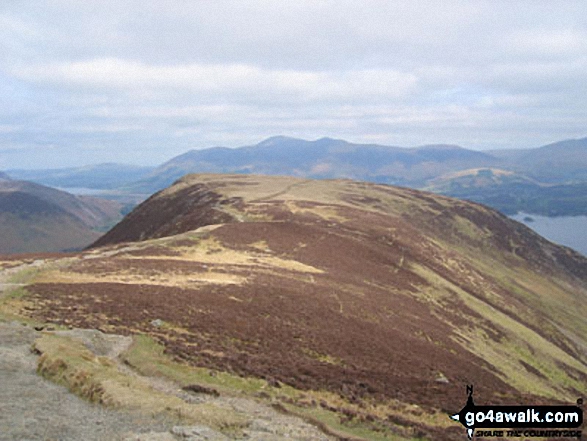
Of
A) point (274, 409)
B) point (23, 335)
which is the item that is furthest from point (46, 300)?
point (274, 409)

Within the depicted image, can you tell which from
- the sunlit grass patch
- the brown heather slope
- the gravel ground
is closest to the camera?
the gravel ground

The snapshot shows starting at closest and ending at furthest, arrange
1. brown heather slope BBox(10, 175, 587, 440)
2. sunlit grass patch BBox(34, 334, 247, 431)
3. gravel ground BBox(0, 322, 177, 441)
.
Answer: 1. gravel ground BBox(0, 322, 177, 441)
2. sunlit grass patch BBox(34, 334, 247, 431)
3. brown heather slope BBox(10, 175, 587, 440)

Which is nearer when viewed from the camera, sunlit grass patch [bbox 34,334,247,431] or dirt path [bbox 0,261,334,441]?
dirt path [bbox 0,261,334,441]

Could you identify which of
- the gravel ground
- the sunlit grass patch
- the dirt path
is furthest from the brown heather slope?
the gravel ground

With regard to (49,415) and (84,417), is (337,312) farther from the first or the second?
(49,415)

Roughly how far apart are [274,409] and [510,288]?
100.0 metres

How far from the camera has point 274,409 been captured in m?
24.0

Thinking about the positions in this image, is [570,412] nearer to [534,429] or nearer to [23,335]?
[534,429]

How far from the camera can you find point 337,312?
46531 mm

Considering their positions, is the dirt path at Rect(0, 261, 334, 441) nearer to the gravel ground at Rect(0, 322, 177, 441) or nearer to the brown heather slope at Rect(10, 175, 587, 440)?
the gravel ground at Rect(0, 322, 177, 441)

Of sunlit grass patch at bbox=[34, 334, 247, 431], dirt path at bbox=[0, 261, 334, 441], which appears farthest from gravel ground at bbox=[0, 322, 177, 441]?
sunlit grass patch at bbox=[34, 334, 247, 431]

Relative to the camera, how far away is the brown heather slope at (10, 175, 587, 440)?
98.2ft

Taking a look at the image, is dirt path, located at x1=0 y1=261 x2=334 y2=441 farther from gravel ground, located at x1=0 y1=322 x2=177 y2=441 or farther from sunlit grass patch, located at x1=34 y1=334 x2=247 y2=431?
sunlit grass patch, located at x1=34 y1=334 x2=247 y2=431

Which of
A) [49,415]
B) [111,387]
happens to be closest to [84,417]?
[49,415]
